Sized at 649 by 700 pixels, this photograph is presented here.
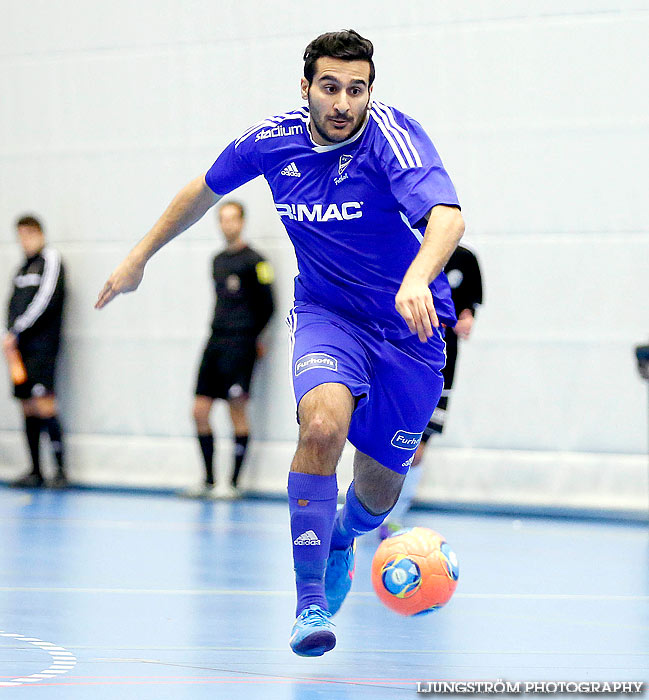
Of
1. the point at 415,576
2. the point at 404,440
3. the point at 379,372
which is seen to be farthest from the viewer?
the point at 415,576

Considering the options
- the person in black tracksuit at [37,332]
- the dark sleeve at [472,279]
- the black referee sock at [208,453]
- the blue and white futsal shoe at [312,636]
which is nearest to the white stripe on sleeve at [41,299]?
the person in black tracksuit at [37,332]

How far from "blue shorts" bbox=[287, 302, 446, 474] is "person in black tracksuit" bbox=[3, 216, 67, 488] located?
21.2ft

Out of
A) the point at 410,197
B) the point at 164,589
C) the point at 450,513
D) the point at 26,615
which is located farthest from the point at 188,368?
the point at 410,197

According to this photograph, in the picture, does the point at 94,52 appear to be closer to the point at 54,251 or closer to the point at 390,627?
the point at 54,251

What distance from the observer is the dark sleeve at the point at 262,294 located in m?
10.1

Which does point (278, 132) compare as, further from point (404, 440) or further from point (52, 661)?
point (52, 661)

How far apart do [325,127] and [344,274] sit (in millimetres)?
543

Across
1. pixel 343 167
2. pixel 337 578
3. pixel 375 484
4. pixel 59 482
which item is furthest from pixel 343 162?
pixel 59 482

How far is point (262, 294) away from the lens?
33.4ft

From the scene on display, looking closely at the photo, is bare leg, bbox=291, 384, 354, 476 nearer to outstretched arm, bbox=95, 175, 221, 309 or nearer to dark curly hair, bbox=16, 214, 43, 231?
outstretched arm, bbox=95, 175, 221, 309

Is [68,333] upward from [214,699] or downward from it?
downward

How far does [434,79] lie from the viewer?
9680mm

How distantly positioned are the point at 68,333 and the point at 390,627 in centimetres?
676

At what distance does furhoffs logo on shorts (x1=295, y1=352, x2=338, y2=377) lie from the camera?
Answer: 445 cm
